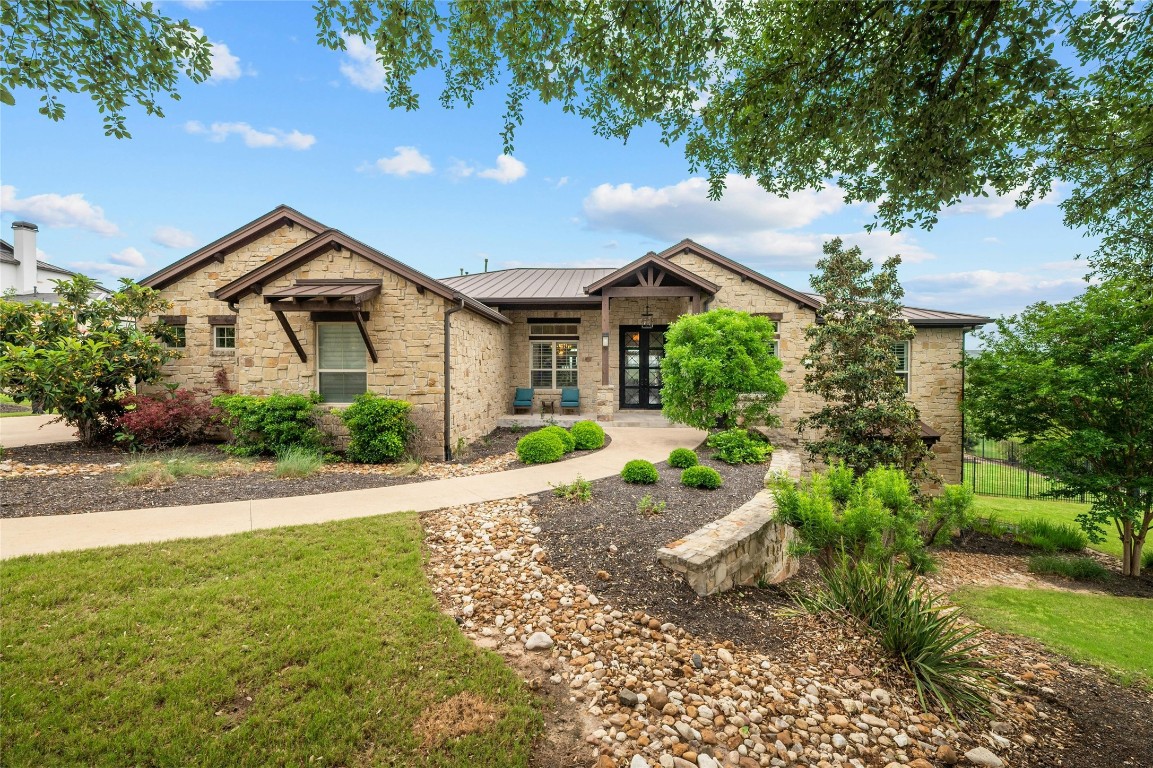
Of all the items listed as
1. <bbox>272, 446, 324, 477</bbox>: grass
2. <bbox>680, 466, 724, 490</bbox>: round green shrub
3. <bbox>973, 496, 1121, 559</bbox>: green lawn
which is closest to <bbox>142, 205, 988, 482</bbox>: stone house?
<bbox>973, 496, 1121, 559</bbox>: green lawn

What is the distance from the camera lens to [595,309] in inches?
591

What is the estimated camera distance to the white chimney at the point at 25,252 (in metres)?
22.1

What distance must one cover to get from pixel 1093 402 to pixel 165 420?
59.3 ft

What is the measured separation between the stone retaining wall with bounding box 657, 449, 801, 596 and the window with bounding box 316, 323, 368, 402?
7.52 meters

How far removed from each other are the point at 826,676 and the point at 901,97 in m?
4.41

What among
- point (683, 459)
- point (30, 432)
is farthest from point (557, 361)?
point (30, 432)

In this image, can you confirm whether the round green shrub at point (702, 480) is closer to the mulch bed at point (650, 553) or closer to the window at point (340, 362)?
the mulch bed at point (650, 553)

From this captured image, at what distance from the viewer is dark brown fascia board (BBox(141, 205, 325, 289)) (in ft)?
37.0

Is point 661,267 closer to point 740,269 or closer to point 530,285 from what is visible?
point 740,269

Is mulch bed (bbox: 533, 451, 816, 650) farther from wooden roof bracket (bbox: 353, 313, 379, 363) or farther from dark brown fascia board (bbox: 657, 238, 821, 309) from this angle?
dark brown fascia board (bbox: 657, 238, 821, 309)

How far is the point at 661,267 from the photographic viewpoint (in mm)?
A: 13109

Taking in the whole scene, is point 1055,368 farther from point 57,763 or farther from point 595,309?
point 57,763

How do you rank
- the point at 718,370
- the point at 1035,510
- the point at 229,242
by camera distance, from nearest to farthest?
the point at 718,370 < the point at 229,242 < the point at 1035,510

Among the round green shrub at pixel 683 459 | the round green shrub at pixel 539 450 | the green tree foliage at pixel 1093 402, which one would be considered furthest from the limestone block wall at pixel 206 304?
the green tree foliage at pixel 1093 402
